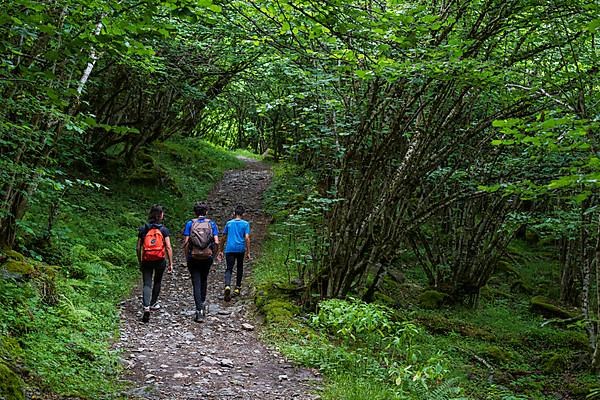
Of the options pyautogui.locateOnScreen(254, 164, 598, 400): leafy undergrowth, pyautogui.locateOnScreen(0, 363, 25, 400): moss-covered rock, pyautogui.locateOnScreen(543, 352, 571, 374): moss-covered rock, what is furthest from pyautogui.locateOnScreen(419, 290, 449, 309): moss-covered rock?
pyautogui.locateOnScreen(0, 363, 25, 400): moss-covered rock

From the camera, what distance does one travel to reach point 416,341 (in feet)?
34.1

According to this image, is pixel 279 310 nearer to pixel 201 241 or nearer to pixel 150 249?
pixel 201 241

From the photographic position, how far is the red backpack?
9055mm

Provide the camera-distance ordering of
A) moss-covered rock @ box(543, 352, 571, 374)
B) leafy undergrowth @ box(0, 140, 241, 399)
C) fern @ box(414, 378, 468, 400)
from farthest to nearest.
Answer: moss-covered rock @ box(543, 352, 571, 374), fern @ box(414, 378, 468, 400), leafy undergrowth @ box(0, 140, 241, 399)

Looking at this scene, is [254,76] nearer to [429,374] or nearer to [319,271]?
[319,271]

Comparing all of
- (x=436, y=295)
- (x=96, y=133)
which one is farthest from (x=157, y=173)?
(x=436, y=295)

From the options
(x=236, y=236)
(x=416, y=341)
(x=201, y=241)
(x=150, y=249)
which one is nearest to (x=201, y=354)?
(x=150, y=249)

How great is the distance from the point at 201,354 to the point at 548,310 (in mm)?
11045

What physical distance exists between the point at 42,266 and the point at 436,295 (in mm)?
9544

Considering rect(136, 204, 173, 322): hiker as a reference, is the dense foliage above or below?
above

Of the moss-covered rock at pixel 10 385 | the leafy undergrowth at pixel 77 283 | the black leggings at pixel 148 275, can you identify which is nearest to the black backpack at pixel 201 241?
the black leggings at pixel 148 275

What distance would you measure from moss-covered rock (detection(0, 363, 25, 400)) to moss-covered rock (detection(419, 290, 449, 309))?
10829 mm

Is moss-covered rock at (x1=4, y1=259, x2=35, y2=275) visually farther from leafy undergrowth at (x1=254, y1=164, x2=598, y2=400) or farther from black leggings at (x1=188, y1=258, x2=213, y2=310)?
leafy undergrowth at (x1=254, y1=164, x2=598, y2=400)

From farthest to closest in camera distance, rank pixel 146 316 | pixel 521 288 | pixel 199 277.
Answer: pixel 521 288, pixel 199 277, pixel 146 316
